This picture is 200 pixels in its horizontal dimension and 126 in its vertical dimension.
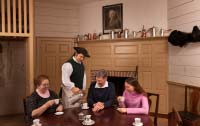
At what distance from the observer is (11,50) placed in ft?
16.0

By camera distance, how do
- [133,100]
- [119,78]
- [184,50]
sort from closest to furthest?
[133,100], [184,50], [119,78]

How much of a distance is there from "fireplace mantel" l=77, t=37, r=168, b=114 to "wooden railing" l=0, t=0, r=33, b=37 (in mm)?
2165

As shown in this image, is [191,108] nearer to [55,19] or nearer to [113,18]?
[113,18]

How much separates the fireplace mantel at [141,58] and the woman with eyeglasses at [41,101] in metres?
2.73

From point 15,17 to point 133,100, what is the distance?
2.17 meters

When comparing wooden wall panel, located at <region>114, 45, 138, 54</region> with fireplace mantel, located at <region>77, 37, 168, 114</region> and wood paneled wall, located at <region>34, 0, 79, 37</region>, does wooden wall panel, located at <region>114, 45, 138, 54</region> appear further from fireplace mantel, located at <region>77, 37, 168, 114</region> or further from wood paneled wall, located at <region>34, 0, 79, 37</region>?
wood paneled wall, located at <region>34, 0, 79, 37</region>

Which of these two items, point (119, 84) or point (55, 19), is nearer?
point (119, 84)

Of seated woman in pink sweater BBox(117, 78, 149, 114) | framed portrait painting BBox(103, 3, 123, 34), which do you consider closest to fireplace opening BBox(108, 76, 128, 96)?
framed portrait painting BBox(103, 3, 123, 34)

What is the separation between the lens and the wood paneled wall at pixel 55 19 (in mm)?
5484

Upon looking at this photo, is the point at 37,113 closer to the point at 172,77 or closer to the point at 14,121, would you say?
the point at 14,121

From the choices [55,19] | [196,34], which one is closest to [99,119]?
[196,34]

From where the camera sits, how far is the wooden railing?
3514mm

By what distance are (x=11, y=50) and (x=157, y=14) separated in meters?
3.05

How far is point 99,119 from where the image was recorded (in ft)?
7.51
